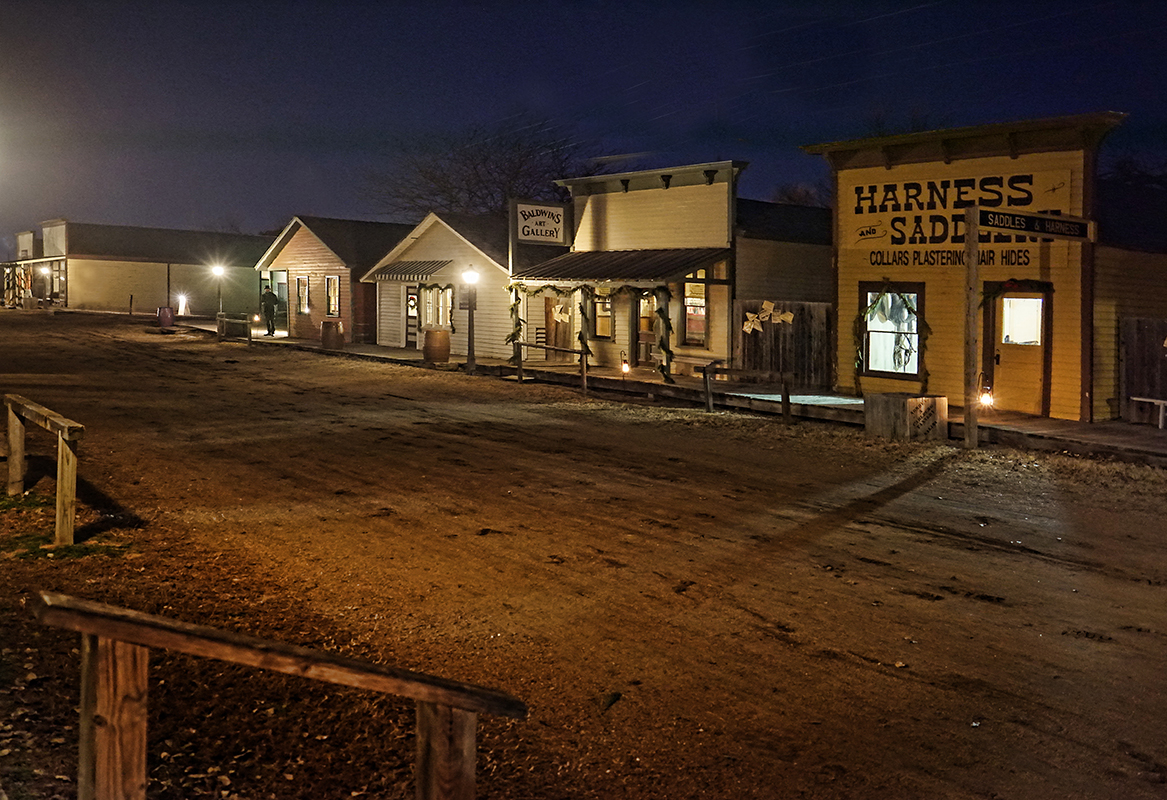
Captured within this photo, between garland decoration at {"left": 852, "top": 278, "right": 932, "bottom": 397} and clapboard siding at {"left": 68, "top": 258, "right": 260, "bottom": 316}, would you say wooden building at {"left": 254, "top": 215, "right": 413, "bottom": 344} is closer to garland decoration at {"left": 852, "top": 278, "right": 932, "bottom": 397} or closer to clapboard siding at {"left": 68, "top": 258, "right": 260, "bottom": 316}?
garland decoration at {"left": 852, "top": 278, "right": 932, "bottom": 397}

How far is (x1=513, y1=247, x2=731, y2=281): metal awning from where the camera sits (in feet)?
80.6

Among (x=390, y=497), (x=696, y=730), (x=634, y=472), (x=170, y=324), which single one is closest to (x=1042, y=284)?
(x=634, y=472)

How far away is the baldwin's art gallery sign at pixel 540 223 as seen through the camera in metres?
28.3

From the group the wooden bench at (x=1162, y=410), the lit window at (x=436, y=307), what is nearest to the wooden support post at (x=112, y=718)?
the wooden bench at (x=1162, y=410)

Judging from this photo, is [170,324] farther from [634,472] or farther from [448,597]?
[448,597]

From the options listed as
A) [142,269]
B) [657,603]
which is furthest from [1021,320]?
[142,269]

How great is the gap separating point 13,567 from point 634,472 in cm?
671

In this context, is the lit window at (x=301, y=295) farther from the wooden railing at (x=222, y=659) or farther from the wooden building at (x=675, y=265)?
the wooden railing at (x=222, y=659)

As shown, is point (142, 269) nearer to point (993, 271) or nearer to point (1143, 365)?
point (993, 271)

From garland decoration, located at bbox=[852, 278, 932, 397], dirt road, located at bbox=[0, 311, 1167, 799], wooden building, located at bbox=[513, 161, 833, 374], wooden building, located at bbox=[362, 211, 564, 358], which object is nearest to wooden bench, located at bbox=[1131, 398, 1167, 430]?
dirt road, located at bbox=[0, 311, 1167, 799]

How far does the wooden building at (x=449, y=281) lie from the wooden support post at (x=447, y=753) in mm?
25335

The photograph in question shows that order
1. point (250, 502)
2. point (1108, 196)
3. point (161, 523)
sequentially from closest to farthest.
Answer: point (161, 523), point (250, 502), point (1108, 196)

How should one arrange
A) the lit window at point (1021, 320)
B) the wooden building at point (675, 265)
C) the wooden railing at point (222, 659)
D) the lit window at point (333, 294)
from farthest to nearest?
the lit window at point (333, 294)
the wooden building at point (675, 265)
the lit window at point (1021, 320)
the wooden railing at point (222, 659)

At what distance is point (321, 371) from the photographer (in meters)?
26.9
